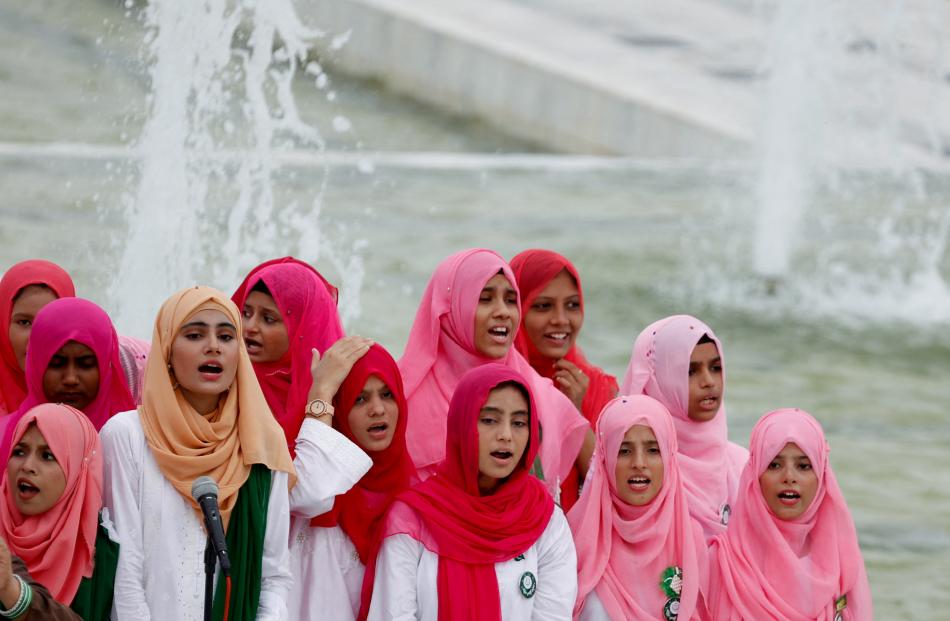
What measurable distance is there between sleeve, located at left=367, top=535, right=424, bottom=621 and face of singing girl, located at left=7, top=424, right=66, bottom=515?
0.78m

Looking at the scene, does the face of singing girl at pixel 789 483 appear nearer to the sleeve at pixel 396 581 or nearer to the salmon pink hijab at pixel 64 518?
the sleeve at pixel 396 581

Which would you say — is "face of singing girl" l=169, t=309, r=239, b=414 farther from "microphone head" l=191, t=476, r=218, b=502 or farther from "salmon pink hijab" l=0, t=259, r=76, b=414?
"salmon pink hijab" l=0, t=259, r=76, b=414

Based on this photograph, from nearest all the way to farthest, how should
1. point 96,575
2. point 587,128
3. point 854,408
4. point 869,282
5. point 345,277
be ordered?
1. point 96,575
2. point 854,408
3. point 345,277
4. point 869,282
5. point 587,128

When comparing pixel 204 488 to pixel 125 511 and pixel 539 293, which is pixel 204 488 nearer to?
pixel 125 511

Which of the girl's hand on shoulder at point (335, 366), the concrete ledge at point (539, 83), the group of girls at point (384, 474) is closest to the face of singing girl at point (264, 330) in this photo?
the group of girls at point (384, 474)

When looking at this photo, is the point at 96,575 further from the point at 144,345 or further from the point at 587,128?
the point at 587,128

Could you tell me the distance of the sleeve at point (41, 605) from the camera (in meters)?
3.48

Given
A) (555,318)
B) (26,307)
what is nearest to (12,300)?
(26,307)

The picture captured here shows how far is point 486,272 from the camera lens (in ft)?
14.6

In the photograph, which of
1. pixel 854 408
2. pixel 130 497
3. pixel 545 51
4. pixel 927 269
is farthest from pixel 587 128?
pixel 130 497

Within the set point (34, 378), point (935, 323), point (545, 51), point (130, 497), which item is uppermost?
point (545, 51)

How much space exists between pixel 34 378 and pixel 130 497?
1.53 ft

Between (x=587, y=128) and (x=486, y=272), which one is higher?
(x=587, y=128)

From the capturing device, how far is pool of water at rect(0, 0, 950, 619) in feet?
25.7
